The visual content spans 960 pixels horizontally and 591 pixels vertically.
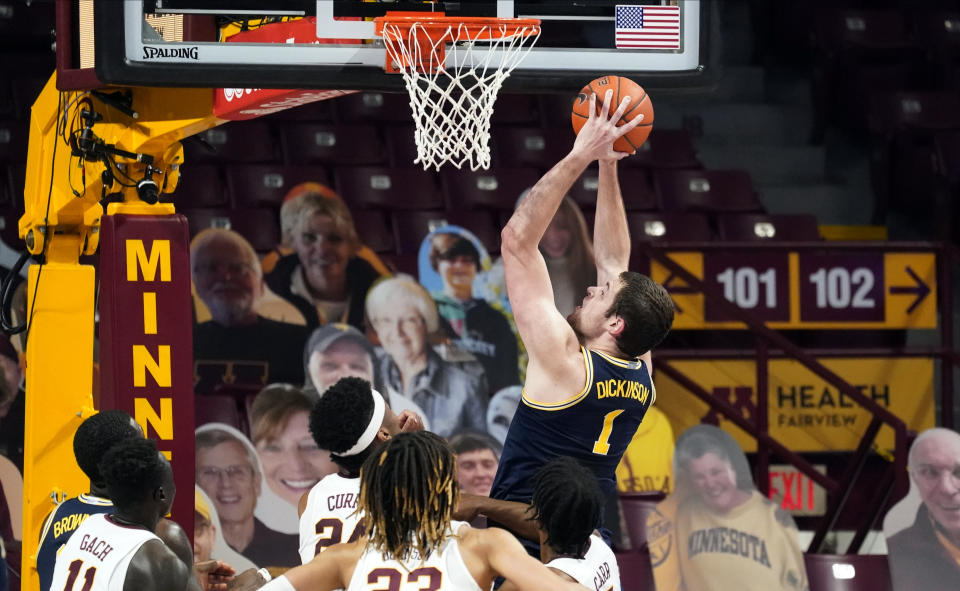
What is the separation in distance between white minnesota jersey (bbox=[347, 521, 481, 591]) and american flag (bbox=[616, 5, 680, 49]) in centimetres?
229

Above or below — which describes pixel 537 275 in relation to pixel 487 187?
below

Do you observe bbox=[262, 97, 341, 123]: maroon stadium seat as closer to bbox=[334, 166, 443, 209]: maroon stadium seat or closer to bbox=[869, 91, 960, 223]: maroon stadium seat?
bbox=[334, 166, 443, 209]: maroon stadium seat

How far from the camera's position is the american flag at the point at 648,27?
5453 mm

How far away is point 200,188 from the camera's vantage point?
10.1 meters

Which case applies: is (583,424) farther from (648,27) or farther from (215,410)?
(215,410)

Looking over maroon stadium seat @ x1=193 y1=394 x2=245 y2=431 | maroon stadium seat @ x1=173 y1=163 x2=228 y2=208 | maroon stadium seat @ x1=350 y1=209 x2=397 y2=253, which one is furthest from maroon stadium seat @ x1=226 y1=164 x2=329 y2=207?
maroon stadium seat @ x1=193 y1=394 x2=245 y2=431

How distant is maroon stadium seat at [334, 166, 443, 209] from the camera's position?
404 inches

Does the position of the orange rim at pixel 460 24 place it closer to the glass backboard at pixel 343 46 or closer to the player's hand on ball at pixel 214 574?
the glass backboard at pixel 343 46

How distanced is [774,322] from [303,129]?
356 centimetres

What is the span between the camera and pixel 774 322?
31.8 feet

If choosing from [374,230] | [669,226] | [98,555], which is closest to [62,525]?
[98,555]

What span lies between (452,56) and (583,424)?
4.60ft

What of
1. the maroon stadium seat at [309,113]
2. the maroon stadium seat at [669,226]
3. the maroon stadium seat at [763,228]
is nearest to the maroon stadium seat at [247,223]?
the maroon stadium seat at [309,113]

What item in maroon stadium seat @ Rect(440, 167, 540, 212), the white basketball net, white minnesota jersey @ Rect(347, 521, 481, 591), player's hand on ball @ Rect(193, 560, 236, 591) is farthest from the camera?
maroon stadium seat @ Rect(440, 167, 540, 212)
